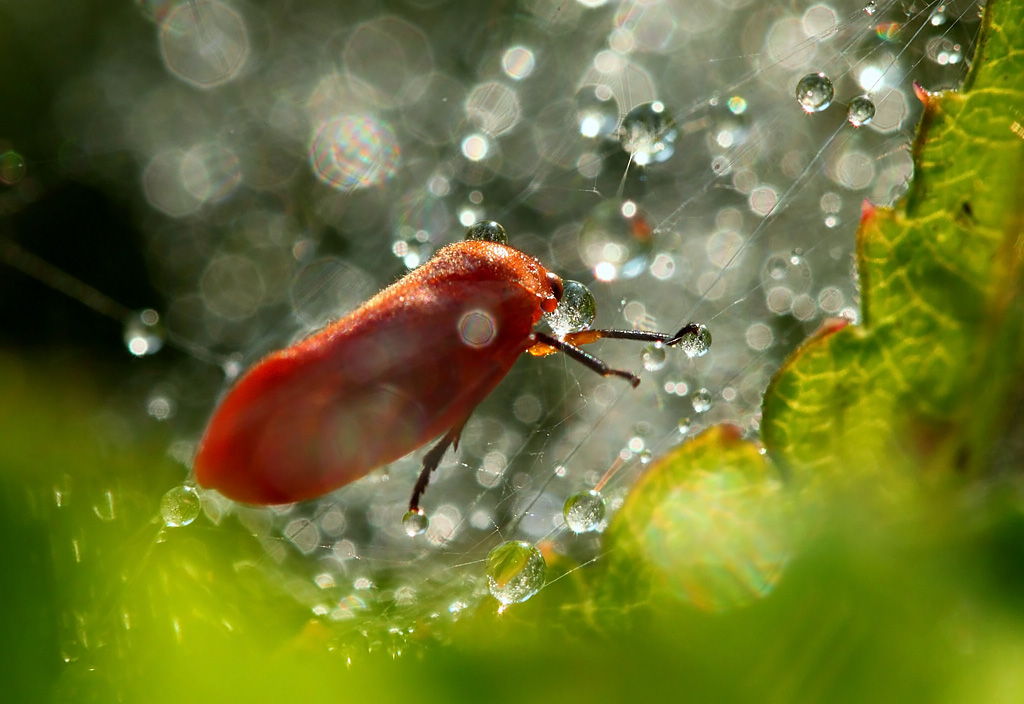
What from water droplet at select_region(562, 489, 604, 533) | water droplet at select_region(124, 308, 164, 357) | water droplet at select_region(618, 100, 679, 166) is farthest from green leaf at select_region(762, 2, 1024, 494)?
water droplet at select_region(124, 308, 164, 357)

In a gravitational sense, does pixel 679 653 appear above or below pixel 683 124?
above

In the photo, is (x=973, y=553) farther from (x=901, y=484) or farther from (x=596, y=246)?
(x=596, y=246)

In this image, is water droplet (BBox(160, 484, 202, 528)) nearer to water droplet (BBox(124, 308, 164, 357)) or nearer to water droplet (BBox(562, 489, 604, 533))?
water droplet (BBox(562, 489, 604, 533))

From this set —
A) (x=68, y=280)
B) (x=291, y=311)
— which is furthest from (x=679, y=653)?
(x=68, y=280)

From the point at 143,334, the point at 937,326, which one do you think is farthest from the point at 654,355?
the point at 143,334

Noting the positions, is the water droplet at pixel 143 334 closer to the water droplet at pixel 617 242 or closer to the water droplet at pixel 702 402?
the water droplet at pixel 617 242

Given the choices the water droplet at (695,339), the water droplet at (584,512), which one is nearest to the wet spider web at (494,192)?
the water droplet at (584,512)
